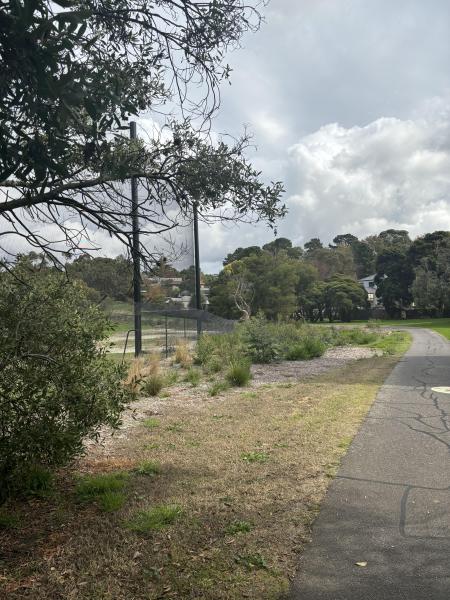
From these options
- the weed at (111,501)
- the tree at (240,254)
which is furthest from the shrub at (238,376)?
the tree at (240,254)

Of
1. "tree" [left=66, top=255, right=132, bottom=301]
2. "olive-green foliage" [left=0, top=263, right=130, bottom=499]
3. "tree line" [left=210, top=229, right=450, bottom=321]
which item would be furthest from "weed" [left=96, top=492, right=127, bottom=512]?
"tree line" [left=210, top=229, right=450, bottom=321]

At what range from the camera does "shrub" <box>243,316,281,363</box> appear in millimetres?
17547

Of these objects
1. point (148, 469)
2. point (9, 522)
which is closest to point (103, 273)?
point (148, 469)

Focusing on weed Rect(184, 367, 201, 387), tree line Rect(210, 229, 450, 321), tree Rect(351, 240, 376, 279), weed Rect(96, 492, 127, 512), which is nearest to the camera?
weed Rect(96, 492, 127, 512)

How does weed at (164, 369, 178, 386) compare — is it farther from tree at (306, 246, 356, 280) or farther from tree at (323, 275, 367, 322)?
tree at (306, 246, 356, 280)

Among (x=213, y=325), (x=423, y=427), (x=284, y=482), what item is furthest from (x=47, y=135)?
(x=213, y=325)

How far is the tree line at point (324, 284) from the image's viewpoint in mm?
54938

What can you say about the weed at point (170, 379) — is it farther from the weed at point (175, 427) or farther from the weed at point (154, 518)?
the weed at point (154, 518)

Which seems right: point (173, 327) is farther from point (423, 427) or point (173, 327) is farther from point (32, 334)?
point (32, 334)

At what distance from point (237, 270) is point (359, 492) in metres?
51.7

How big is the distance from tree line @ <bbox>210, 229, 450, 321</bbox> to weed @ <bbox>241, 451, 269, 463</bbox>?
112ft

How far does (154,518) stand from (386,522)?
6.03 ft

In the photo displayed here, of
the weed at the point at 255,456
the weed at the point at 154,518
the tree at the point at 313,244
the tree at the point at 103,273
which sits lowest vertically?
the weed at the point at 154,518

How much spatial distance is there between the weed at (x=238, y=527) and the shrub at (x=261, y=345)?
13146 millimetres
